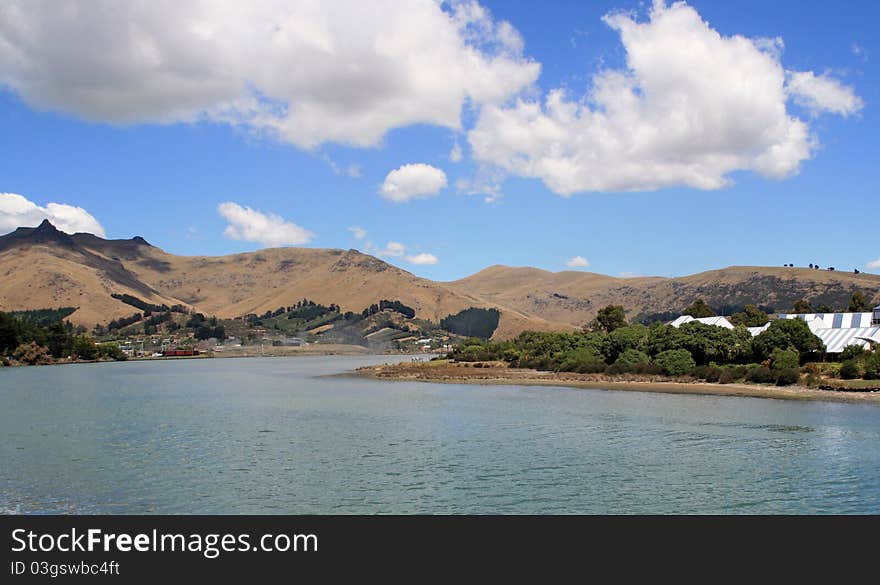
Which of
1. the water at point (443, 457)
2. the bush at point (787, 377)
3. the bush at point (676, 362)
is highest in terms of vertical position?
the bush at point (676, 362)

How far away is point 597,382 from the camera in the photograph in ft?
308

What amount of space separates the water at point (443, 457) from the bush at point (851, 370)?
17.2 meters

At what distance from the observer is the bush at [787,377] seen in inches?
3063

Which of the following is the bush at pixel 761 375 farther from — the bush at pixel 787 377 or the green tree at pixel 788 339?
the green tree at pixel 788 339

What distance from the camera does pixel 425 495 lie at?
28375mm

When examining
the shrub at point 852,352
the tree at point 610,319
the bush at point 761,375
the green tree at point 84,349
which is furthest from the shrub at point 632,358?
the green tree at point 84,349

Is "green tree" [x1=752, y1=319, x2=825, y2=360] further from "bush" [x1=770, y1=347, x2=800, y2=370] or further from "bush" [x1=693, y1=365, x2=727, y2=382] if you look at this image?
"bush" [x1=693, y1=365, x2=727, y2=382]

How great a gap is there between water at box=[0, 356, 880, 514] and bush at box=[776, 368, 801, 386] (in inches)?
560

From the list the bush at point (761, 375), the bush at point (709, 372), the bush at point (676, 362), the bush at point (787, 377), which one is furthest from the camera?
the bush at point (676, 362)

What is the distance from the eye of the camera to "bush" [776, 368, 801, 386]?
255 ft

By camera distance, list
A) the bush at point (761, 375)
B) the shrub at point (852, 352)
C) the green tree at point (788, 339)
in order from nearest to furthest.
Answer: the bush at point (761, 375) < the shrub at point (852, 352) < the green tree at point (788, 339)

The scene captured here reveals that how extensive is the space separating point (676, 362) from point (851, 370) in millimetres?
20938
